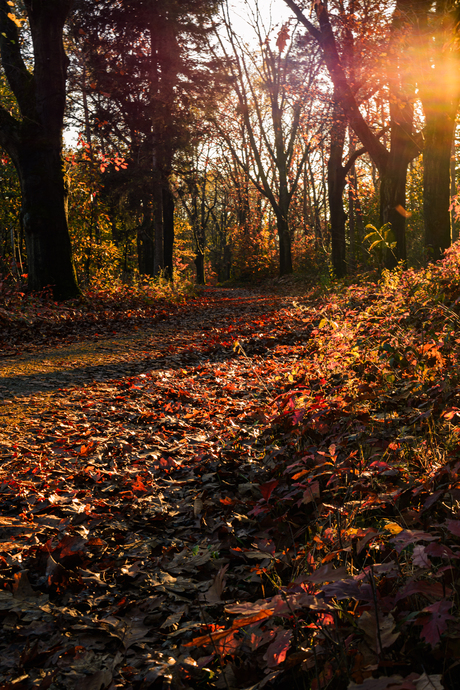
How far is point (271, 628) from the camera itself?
160 centimetres

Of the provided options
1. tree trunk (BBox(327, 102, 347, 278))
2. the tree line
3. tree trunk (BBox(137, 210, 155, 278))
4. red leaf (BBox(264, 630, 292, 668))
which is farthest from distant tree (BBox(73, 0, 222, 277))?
red leaf (BBox(264, 630, 292, 668))

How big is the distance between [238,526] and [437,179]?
893 centimetres

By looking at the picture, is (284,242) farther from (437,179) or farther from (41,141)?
(41,141)

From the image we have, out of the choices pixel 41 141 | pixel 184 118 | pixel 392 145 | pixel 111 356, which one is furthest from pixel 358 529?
pixel 184 118

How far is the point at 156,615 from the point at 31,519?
3.25 feet

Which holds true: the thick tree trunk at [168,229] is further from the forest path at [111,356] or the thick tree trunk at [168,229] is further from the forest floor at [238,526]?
the forest floor at [238,526]

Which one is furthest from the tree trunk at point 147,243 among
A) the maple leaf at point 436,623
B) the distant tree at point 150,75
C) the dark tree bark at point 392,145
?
the maple leaf at point 436,623

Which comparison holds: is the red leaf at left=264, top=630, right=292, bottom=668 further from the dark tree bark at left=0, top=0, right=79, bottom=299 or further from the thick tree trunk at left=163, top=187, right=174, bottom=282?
the thick tree trunk at left=163, top=187, right=174, bottom=282

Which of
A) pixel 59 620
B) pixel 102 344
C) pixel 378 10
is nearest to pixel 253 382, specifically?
pixel 102 344

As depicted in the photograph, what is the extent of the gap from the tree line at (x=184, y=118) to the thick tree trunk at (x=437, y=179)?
0.03 metres

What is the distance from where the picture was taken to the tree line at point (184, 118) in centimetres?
926

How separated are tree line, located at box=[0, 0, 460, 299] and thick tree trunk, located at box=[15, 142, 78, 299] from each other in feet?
0.10

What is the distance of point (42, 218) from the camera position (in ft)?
33.0

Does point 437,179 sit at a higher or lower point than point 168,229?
lower
